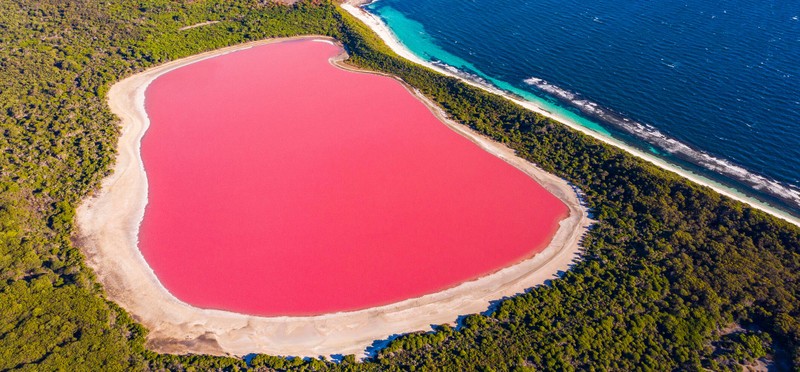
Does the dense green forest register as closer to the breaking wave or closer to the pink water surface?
the pink water surface

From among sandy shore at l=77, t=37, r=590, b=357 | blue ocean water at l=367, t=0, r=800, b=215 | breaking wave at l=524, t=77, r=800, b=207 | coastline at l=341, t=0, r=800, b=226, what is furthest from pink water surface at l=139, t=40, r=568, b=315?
blue ocean water at l=367, t=0, r=800, b=215

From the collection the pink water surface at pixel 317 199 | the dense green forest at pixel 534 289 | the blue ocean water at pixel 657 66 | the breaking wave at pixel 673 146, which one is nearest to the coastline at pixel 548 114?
the blue ocean water at pixel 657 66

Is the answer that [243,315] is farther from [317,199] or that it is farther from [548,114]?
[548,114]

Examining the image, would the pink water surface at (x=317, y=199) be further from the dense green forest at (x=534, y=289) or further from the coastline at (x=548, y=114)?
the coastline at (x=548, y=114)

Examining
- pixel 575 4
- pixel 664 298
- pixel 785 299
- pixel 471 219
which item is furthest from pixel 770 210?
pixel 575 4

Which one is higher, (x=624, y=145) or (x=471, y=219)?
(x=624, y=145)

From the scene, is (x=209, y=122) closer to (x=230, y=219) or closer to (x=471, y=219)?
(x=230, y=219)

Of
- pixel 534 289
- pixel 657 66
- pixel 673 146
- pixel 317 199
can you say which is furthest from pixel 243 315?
pixel 657 66

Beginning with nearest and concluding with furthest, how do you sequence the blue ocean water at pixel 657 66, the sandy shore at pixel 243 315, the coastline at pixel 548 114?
the sandy shore at pixel 243 315 < the coastline at pixel 548 114 < the blue ocean water at pixel 657 66
